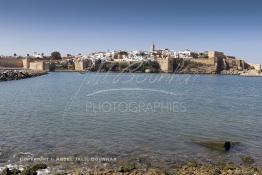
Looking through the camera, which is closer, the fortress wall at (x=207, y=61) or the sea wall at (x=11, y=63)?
the fortress wall at (x=207, y=61)

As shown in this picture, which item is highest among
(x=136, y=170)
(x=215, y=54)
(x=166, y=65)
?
(x=215, y=54)

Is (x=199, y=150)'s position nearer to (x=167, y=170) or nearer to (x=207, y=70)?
(x=167, y=170)

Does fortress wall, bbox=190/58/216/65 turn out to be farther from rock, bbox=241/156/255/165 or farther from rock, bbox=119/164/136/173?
rock, bbox=119/164/136/173

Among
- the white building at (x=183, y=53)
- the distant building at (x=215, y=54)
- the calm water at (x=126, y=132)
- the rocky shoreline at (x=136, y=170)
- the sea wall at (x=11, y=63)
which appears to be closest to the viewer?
the rocky shoreline at (x=136, y=170)

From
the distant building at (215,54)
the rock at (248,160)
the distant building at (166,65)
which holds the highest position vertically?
the distant building at (215,54)

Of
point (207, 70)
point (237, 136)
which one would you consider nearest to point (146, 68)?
A: point (207, 70)

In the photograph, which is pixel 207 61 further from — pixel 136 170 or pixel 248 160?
pixel 136 170

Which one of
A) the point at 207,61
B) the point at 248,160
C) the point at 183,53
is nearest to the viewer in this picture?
the point at 248,160

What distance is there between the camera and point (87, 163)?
862cm

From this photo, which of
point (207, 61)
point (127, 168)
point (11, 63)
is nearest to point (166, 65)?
point (207, 61)

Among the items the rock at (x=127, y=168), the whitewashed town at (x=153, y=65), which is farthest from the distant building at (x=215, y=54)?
the rock at (x=127, y=168)

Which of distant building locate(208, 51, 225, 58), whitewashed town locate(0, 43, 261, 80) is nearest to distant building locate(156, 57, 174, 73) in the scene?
whitewashed town locate(0, 43, 261, 80)

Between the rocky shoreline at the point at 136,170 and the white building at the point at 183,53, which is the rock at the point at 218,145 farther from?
the white building at the point at 183,53

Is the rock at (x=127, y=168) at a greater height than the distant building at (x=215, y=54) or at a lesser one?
lesser
